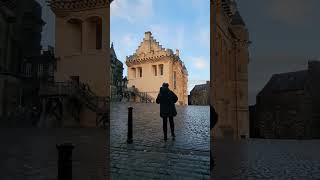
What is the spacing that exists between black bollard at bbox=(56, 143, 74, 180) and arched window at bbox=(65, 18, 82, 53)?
0.47 feet

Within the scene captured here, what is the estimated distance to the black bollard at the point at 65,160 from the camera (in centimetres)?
60

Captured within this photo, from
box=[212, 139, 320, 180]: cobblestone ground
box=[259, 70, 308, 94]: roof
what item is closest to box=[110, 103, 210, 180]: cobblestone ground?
box=[259, 70, 308, 94]: roof

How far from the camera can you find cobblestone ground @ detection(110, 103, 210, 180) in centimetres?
63

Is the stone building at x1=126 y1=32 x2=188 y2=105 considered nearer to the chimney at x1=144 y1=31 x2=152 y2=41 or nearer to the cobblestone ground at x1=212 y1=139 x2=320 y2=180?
the chimney at x1=144 y1=31 x2=152 y2=41

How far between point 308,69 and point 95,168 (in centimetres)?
56

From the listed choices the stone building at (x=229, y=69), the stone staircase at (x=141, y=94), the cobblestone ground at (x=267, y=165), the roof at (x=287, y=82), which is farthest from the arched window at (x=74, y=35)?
the cobblestone ground at (x=267, y=165)

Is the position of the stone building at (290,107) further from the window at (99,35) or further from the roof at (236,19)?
the window at (99,35)

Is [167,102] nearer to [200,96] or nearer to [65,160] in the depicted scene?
[200,96]

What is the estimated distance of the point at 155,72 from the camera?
2.15 feet

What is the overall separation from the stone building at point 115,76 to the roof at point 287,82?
0.31 meters

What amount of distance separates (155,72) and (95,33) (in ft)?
0.37

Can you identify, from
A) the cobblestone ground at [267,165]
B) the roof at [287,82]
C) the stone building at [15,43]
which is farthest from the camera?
the cobblestone ground at [267,165]

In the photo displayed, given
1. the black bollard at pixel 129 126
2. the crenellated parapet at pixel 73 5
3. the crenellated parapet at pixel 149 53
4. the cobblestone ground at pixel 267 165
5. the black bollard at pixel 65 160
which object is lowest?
the cobblestone ground at pixel 267 165

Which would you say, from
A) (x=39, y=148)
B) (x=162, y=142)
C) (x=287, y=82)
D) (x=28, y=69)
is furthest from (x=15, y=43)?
(x=287, y=82)
